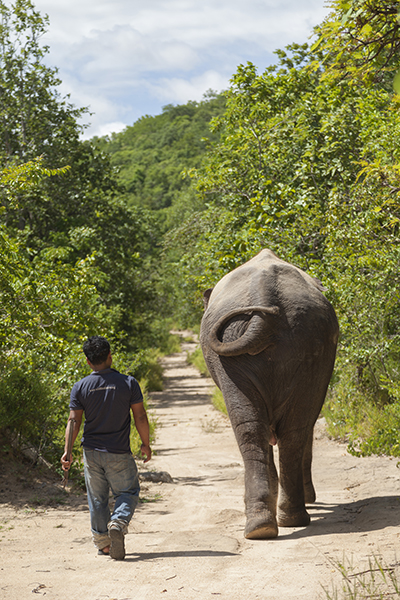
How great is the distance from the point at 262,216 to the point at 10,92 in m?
10.1

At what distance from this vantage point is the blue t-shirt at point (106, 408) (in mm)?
5004

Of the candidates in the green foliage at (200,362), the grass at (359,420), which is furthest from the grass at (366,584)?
the green foliage at (200,362)

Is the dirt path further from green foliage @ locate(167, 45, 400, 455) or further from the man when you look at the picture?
green foliage @ locate(167, 45, 400, 455)

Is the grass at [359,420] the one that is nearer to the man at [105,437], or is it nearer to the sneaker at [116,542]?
the man at [105,437]

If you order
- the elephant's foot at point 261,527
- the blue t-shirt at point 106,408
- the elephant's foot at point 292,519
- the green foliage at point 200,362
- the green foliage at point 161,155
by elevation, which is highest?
the green foliage at point 161,155

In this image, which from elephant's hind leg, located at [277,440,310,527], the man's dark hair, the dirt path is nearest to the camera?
the dirt path

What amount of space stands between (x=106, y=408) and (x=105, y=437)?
0.77ft

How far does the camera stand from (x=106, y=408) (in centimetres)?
503

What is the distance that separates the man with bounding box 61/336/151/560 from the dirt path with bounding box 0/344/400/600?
417 millimetres

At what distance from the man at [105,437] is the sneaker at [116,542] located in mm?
136

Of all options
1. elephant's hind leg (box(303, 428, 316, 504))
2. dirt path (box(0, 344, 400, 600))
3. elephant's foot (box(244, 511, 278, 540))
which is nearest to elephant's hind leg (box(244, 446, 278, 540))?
elephant's foot (box(244, 511, 278, 540))

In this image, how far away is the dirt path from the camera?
409cm

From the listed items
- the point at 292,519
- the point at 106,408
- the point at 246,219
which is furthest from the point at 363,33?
the point at 246,219

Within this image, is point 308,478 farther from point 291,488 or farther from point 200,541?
point 200,541
